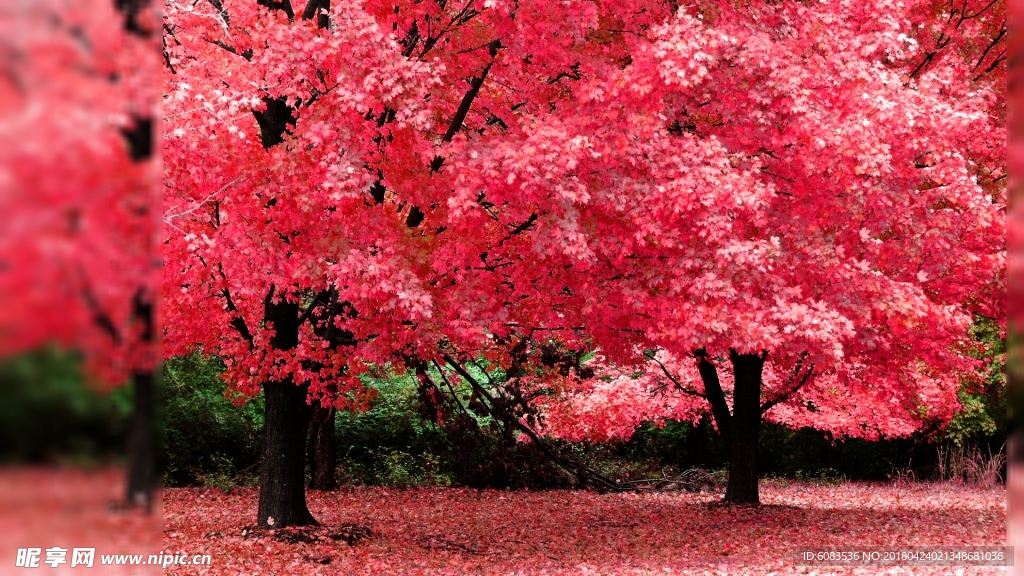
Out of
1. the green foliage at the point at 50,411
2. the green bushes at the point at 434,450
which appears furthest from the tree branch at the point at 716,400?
the green foliage at the point at 50,411

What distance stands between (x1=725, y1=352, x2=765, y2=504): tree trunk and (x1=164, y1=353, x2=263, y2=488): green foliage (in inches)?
433

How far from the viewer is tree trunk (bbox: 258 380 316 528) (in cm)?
1166

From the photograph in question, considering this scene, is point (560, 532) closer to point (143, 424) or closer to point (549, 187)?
point (549, 187)

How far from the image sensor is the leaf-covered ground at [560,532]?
1029cm

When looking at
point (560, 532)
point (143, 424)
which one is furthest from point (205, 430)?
point (143, 424)

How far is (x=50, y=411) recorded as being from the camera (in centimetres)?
184

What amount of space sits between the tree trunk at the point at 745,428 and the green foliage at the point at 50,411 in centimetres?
1315

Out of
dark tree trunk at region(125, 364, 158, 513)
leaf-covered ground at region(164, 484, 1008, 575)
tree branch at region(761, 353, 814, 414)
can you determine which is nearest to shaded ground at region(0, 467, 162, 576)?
dark tree trunk at region(125, 364, 158, 513)

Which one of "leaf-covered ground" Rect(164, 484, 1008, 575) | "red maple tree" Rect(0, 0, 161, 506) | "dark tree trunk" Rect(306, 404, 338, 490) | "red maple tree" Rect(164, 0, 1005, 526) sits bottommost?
"leaf-covered ground" Rect(164, 484, 1008, 575)

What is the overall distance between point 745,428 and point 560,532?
371cm

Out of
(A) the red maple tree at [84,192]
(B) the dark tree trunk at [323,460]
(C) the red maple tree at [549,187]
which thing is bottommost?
(B) the dark tree trunk at [323,460]

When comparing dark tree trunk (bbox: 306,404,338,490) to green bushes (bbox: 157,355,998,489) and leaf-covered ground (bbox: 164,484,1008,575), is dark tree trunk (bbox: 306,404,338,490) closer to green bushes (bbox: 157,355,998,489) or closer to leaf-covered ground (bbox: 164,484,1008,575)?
leaf-covered ground (bbox: 164,484,1008,575)

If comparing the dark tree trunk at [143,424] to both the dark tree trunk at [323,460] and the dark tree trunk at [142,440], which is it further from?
the dark tree trunk at [323,460]

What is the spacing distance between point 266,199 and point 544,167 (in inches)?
124
